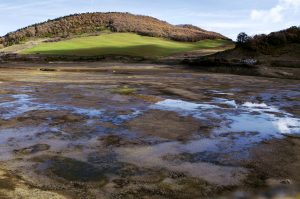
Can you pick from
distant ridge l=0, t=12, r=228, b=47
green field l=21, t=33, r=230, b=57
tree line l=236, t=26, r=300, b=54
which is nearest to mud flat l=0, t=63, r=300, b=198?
tree line l=236, t=26, r=300, b=54

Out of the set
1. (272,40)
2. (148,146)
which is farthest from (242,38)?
(148,146)

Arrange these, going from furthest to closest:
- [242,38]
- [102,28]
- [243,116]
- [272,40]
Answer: [102,28] < [242,38] < [272,40] < [243,116]

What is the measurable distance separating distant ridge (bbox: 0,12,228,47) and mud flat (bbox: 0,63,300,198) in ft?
168

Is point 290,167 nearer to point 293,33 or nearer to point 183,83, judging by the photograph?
point 183,83

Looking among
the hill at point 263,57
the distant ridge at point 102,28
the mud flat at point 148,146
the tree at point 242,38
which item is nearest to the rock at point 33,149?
the mud flat at point 148,146

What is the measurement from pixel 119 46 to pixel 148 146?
46.2 meters

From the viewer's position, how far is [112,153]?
721 cm

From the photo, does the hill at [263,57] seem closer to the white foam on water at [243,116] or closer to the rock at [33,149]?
the white foam on water at [243,116]

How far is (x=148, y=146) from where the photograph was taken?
7.73 meters

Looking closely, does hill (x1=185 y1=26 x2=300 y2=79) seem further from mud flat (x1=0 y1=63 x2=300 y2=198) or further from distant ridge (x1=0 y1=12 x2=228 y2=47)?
distant ridge (x1=0 y1=12 x2=228 y2=47)

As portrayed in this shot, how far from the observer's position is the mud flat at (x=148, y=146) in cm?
557

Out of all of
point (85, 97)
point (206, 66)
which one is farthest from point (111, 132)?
point (206, 66)

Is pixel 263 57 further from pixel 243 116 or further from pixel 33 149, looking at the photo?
pixel 33 149

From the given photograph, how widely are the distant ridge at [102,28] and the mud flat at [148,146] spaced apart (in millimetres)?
51321
